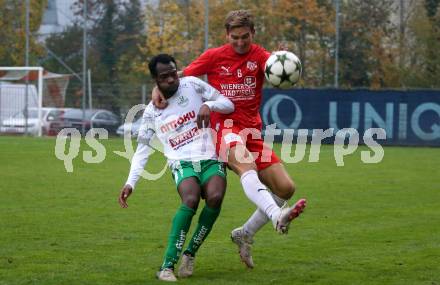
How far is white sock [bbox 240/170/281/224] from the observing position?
811cm

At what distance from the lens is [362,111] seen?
99.3 feet

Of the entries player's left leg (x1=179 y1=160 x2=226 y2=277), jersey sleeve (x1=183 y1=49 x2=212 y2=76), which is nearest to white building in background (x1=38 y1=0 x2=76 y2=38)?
jersey sleeve (x1=183 y1=49 x2=212 y2=76)

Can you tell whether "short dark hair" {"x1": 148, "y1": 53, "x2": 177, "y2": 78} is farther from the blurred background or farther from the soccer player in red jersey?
the blurred background

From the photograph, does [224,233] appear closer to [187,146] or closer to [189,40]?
[187,146]

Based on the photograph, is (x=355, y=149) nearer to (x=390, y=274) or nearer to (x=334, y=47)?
(x=334, y=47)

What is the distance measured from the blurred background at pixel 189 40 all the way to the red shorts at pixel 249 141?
76.9 feet

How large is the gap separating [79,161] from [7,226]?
11.8 metres

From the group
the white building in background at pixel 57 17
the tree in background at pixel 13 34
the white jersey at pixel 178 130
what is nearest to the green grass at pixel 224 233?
the white jersey at pixel 178 130

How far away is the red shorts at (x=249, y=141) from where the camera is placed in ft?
28.5

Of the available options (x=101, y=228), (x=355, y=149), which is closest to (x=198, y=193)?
(x=101, y=228)

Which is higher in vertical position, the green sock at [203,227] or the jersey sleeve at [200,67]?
the jersey sleeve at [200,67]

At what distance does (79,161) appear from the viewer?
22984 mm

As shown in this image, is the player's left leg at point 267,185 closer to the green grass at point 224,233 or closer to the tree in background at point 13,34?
the green grass at point 224,233

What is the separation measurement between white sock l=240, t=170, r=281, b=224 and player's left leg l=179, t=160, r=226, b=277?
211mm
